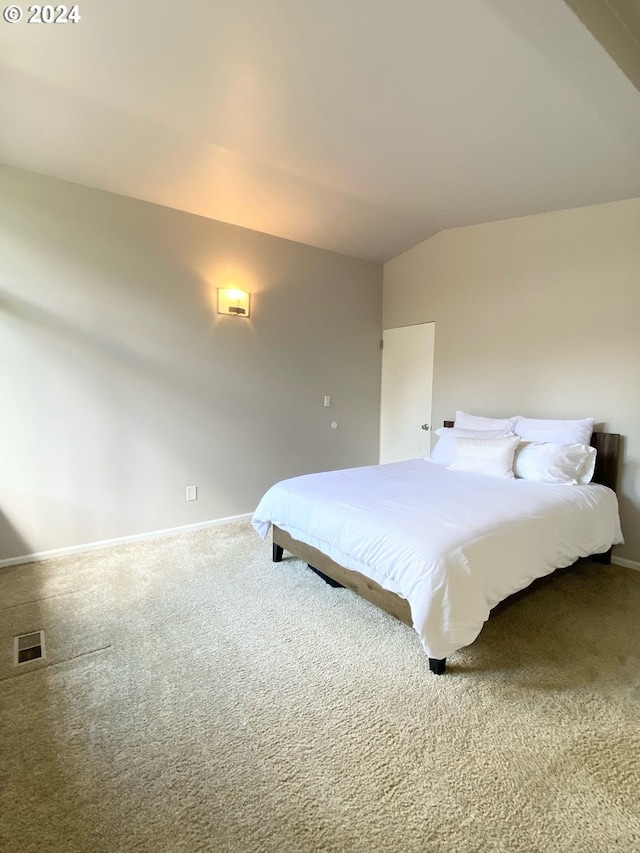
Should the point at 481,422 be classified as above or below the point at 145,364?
below

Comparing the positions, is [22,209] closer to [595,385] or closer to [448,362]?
[448,362]

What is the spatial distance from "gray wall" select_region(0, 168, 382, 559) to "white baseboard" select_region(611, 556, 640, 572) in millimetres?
2530

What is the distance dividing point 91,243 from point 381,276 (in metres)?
2.88

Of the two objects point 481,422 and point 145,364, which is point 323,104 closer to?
point 145,364

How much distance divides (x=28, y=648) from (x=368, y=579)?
166 cm

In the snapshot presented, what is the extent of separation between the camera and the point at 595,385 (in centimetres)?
304

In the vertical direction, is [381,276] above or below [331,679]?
above

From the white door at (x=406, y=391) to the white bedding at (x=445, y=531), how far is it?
1334 mm

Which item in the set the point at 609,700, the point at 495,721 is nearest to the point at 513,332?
the point at 609,700

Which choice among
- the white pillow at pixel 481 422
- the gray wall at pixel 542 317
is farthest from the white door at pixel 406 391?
the white pillow at pixel 481 422

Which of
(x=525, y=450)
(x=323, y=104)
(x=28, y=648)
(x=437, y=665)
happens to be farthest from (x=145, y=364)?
(x=525, y=450)

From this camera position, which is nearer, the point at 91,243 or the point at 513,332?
the point at 91,243

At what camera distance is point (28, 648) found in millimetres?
1934

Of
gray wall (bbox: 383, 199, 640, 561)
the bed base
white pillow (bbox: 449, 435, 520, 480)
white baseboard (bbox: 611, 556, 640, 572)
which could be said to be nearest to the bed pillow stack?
white pillow (bbox: 449, 435, 520, 480)
